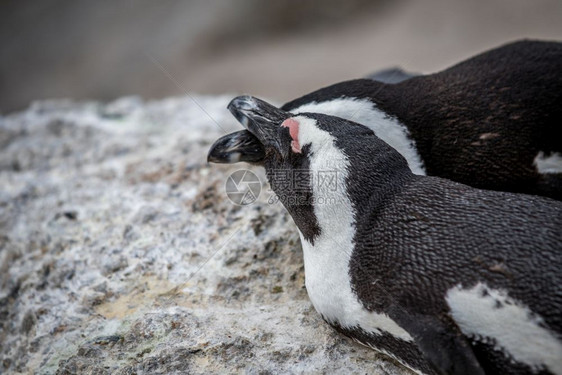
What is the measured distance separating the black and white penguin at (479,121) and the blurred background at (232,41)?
101 inches

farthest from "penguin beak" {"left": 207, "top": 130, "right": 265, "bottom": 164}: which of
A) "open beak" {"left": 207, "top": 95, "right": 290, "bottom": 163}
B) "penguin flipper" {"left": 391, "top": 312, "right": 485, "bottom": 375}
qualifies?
"penguin flipper" {"left": 391, "top": 312, "right": 485, "bottom": 375}

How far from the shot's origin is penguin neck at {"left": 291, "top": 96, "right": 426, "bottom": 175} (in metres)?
1.81

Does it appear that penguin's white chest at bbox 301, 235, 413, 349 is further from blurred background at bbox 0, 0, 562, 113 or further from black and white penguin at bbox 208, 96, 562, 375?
blurred background at bbox 0, 0, 562, 113

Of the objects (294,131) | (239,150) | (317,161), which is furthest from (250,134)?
(317,161)

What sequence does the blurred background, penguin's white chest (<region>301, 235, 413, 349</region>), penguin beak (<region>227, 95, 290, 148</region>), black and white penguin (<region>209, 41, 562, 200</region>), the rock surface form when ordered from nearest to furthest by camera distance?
penguin's white chest (<region>301, 235, 413, 349</region>) → the rock surface → penguin beak (<region>227, 95, 290, 148</region>) → black and white penguin (<region>209, 41, 562, 200</region>) → the blurred background

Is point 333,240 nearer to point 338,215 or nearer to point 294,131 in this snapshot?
point 338,215

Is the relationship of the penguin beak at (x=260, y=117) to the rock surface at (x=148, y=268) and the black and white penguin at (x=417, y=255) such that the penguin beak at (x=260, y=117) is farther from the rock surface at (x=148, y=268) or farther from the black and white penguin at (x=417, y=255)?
the rock surface at (x=148, y=268)

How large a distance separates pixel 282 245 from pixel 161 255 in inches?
15.5

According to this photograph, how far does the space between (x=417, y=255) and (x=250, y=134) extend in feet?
2.18

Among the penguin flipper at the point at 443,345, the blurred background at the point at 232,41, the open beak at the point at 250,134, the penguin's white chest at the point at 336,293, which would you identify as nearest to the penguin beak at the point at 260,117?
the open beak at the point at 250,134

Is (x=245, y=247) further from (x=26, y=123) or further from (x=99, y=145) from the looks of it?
(x=26, y=123)

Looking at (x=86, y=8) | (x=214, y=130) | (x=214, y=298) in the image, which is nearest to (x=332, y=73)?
(x=214, y=130)

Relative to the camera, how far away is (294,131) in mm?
1578

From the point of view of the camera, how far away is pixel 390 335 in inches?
53.3
